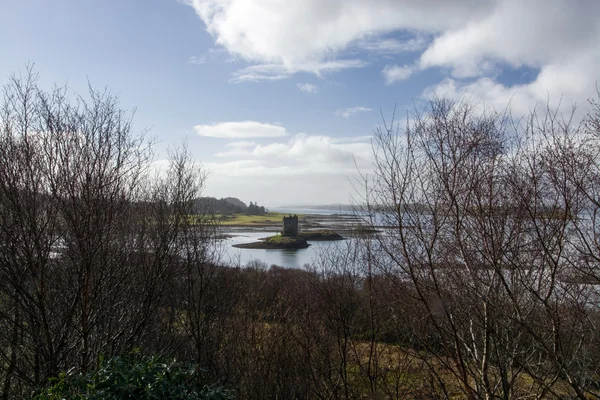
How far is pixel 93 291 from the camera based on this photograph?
16.9 feet

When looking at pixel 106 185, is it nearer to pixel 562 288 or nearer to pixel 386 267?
pixel 386 267

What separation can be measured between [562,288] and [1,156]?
6.29 m

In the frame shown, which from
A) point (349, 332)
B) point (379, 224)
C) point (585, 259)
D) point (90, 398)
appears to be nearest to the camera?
point (90, 398)

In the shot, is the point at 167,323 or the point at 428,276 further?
the point at 167,323

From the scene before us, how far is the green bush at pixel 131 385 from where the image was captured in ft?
10.6

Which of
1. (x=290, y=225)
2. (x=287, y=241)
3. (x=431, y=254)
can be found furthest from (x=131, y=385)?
(x=290, y=225)

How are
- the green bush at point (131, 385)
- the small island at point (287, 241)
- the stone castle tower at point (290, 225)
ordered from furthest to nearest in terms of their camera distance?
the stone castle tower at point (290, 225) → the small island at point (287, 241) → the green bush at point (131, 385)

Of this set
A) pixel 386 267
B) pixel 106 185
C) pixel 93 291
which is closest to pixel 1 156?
pixel 106 185

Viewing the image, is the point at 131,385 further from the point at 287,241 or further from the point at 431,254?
the point at 287,241

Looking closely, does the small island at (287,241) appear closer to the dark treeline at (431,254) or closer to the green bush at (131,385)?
the dark treeline at (431,254)

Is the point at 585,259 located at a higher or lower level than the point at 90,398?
higher

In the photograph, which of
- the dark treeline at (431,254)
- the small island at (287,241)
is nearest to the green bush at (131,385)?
the dark treeline at (431,254)

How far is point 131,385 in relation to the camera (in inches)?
128

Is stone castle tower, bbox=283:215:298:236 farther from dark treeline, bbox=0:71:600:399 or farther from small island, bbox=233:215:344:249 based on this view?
dark treeline, bbox=0:71:600:399
